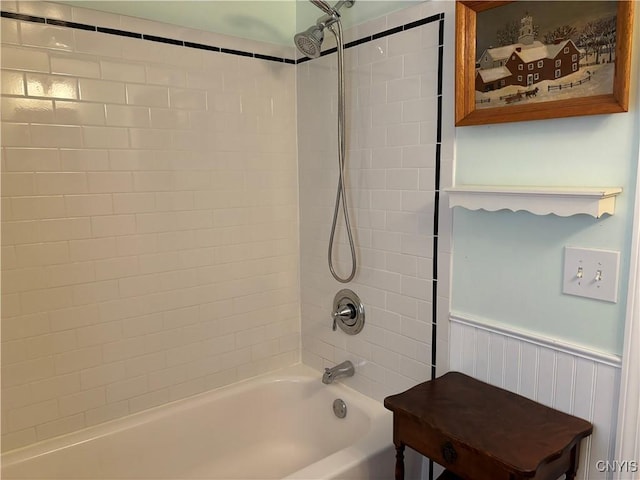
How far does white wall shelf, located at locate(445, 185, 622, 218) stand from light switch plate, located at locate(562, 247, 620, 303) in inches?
5.0

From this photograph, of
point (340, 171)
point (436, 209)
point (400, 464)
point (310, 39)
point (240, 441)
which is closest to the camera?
point (400, 464)

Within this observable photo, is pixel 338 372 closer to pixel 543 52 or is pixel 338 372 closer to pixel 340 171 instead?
pixel 340 171

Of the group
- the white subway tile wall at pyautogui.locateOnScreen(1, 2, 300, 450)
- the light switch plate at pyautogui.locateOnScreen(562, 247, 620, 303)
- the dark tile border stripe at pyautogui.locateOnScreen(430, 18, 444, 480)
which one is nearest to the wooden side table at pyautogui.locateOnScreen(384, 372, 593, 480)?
the dark tile border stripe at pyautogui.locateOnScreen(430, 18, 444, 480)

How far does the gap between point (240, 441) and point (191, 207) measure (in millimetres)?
1116

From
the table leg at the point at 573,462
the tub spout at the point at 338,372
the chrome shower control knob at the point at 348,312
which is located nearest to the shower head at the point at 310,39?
the chrome shower control knob at the point at 348,312

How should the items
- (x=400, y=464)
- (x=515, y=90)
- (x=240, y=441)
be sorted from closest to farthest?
(x=515, y=90)
(x=400, y=464)
(x=240, y=441)

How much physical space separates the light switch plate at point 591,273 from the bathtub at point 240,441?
0.87 m

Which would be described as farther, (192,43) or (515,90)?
(192,43)

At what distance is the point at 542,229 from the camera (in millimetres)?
1408

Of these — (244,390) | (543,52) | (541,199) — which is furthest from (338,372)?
(543,52)

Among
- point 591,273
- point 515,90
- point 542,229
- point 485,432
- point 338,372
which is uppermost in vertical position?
point 515,90

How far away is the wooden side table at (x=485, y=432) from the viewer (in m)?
1.21

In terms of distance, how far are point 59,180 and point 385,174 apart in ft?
4.01

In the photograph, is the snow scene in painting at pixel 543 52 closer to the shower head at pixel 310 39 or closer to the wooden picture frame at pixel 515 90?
the wooden picture frame at pixel 515 90
